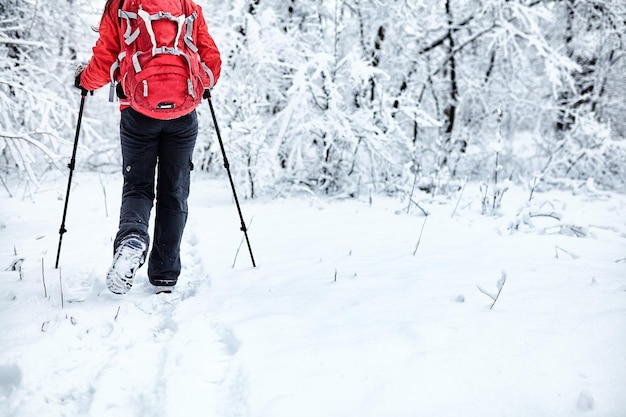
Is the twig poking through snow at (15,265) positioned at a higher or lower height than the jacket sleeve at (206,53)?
lower

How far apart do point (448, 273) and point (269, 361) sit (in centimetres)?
154

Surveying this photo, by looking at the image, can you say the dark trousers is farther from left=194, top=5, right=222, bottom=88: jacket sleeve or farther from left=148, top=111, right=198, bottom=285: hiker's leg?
left=194, top=5, right=222, bottom=88: jacket sleeve

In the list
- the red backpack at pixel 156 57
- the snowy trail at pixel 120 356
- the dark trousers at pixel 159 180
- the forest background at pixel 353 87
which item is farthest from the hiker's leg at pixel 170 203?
the forest background at pixel 353 87

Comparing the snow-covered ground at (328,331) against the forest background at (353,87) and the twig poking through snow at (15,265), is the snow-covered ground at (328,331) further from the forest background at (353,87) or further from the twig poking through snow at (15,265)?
the forest background at (353,87)

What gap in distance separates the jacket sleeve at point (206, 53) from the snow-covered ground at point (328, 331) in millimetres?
1455

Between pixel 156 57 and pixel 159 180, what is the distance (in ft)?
2.82

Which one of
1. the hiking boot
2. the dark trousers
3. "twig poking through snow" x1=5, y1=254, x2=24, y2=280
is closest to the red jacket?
the dark trousers

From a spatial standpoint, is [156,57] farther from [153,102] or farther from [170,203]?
[170,203]

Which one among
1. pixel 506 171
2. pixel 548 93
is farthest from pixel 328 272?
pixel 548 93

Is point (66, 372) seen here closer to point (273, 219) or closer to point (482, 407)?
point (482, 407)

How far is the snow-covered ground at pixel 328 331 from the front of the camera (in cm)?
156

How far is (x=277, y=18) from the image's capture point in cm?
750

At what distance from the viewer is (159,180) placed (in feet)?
8.96

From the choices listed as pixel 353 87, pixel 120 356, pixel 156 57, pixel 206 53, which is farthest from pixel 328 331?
pixel 353 87
